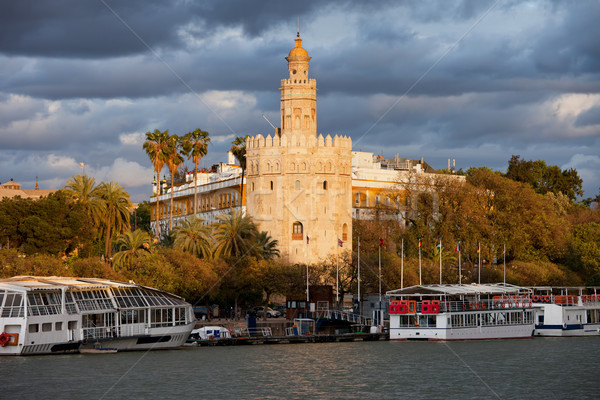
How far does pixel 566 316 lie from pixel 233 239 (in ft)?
103

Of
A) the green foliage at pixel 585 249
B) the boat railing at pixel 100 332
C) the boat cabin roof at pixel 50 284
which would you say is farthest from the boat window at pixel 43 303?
the green foliage at pixel 585 249

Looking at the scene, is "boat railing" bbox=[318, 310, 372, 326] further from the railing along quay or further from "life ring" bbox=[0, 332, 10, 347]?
"life ring" bbox=[0, 332, 10, 347]

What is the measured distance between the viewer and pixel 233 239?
322 ft

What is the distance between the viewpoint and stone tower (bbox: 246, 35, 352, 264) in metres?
111

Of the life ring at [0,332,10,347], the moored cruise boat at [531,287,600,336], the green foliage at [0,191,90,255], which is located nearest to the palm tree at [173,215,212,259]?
the green foliage at [0,191,90,255]

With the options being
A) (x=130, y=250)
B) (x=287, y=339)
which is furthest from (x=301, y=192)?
(x=287, y=339)

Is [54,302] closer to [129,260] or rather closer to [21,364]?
[21,364]

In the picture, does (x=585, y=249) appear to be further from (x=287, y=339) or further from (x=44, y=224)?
(x=44, y=224)

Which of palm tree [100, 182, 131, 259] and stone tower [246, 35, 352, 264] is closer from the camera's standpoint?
palm tree [100, 182, 131, 259]

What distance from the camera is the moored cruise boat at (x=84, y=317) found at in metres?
62.9

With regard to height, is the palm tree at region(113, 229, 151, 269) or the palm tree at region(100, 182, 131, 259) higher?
the palm tree at region(100, 182, 131, 259)

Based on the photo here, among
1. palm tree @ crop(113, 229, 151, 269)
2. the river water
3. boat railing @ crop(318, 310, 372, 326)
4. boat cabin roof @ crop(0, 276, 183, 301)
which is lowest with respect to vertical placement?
the river water

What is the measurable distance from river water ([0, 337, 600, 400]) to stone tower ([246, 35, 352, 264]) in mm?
37078

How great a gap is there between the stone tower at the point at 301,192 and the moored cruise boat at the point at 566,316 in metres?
27.1
